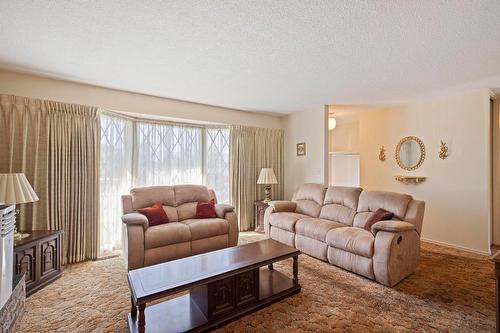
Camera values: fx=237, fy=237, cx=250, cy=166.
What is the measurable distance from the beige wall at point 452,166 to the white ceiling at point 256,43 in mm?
645

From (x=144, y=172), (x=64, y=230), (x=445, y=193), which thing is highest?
(x=144, y=172)

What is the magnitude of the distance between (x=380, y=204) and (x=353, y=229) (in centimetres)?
56

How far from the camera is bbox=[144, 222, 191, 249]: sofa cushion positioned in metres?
2.96

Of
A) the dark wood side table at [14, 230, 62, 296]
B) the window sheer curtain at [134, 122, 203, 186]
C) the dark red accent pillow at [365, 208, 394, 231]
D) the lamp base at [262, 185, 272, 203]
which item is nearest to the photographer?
the dark wood side table at [14, 230, 62, 296]

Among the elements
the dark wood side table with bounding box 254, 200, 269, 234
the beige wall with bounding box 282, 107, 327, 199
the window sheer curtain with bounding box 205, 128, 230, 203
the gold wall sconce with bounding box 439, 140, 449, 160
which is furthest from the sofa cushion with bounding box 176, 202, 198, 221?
the gold wall sconce with bounding box 439, 140, 449, 160

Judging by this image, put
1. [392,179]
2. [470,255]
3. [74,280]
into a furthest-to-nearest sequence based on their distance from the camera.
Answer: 1. [392,179]
2. [470,255]
3. [74,280]

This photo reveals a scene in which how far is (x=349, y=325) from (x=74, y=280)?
114 inches

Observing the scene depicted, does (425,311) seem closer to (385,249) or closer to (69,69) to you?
(385,249)

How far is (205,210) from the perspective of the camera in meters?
3.80

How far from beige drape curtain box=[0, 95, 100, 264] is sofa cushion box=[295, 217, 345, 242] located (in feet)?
9.63

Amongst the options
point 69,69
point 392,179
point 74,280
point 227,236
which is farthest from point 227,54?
point 392,179

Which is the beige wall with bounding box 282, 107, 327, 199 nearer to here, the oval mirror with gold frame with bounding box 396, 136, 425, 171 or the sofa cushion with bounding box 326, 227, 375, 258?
the oval mirror with gold frame with bounding box 396, 136, 425, 171

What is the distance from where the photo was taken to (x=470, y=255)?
3492mm

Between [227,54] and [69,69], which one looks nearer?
[227,54]
